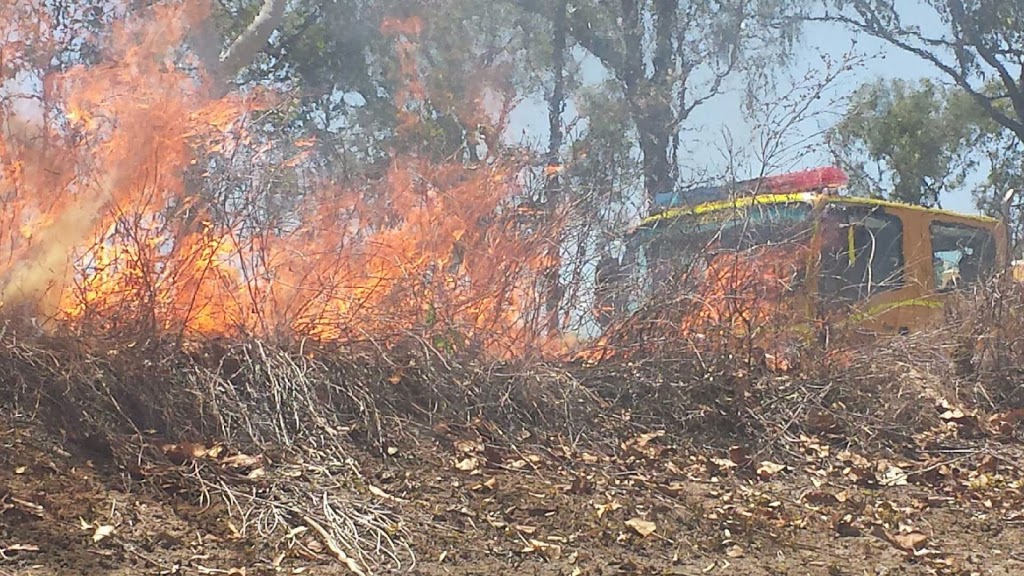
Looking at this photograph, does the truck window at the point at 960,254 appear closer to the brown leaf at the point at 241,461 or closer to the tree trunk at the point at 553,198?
the tree trunk at the point at 553,198

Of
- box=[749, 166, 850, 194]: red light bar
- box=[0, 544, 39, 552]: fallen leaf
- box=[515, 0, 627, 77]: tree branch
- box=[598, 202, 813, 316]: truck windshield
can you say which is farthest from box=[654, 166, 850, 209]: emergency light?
box=[0, 544, 39, 552]: fallen leaf

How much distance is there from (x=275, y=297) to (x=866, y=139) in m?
17.7

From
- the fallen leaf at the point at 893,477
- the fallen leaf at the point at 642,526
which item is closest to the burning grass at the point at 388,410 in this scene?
the fallen leaf at the point at 893,477

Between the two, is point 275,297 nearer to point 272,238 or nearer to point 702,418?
point 272,238

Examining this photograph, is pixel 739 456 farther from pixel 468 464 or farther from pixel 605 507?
pixel 468 464

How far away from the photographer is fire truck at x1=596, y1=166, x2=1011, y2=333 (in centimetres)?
617

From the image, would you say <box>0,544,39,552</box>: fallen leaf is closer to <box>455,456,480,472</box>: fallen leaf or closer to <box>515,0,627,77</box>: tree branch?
<box>455,456,480,472</box>: fallen leaf

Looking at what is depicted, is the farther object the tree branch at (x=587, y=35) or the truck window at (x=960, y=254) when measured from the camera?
the tree branch at (x=587, y=35)

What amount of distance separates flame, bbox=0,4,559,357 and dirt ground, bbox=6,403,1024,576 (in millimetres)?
749

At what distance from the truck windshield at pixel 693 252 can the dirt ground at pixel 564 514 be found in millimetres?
974

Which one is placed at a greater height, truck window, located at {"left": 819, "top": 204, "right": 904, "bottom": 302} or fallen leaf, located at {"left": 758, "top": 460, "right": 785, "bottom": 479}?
truck window, located at {"left": 819, "top": 204, "right": 904, "bottom": 302}

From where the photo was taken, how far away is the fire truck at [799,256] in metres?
6.17

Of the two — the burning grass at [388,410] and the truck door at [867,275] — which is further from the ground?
the truck door at [867,275]

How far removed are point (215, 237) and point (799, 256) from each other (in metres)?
3.52
